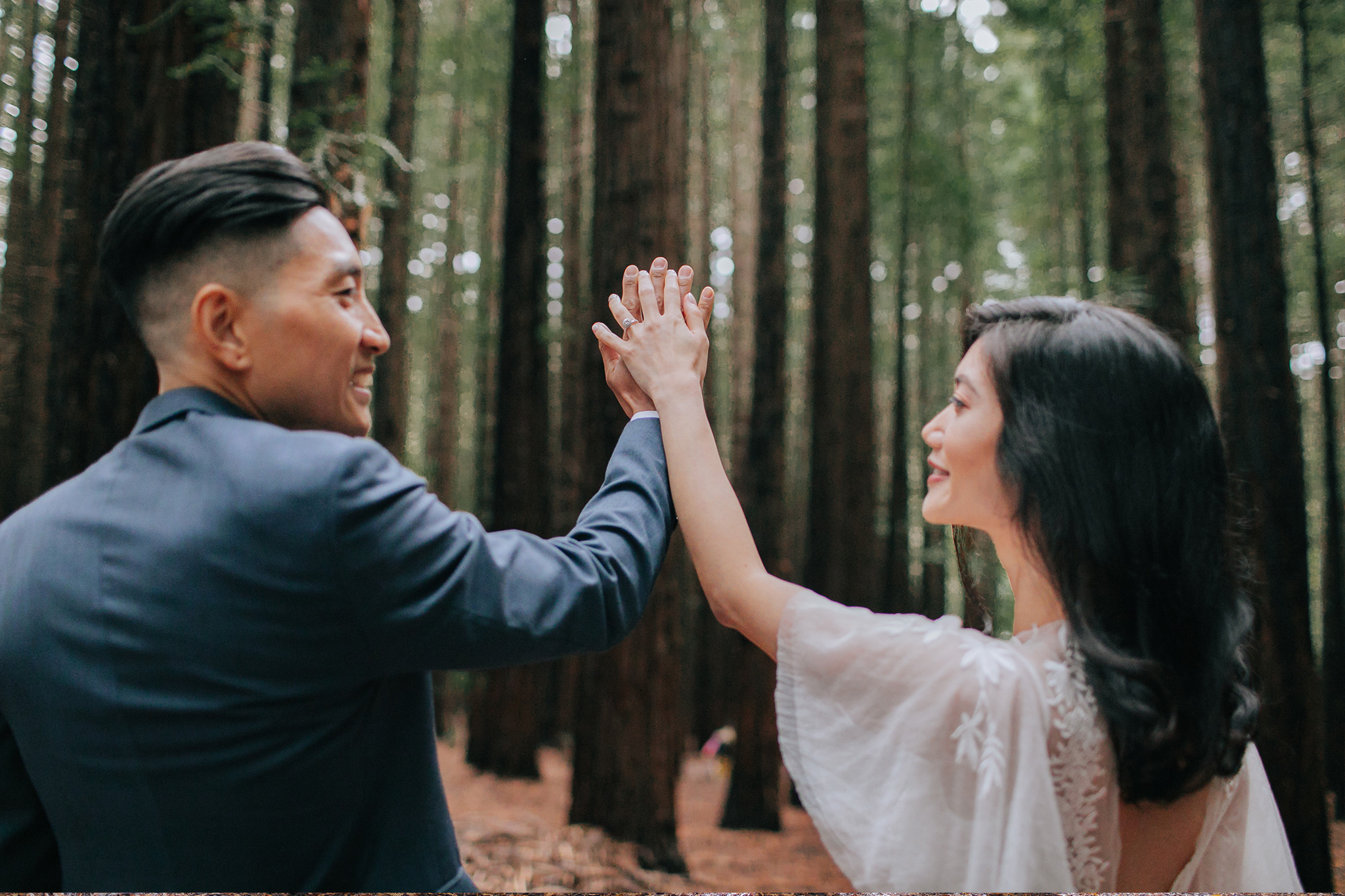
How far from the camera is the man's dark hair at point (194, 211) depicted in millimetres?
1241

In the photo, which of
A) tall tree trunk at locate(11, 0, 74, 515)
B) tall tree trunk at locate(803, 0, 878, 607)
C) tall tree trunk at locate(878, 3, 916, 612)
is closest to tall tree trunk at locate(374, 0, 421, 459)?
tall tree trunk at locate(11, 0, 74, 515)

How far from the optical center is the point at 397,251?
9062 mm

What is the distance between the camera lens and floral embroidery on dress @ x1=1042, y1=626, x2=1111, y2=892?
130 centimetres

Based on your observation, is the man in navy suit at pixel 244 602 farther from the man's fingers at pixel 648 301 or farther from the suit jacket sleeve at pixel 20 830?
the man's fingers at pixel 648 301

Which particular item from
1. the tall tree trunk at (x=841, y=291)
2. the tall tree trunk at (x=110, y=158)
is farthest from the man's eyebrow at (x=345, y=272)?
the tall tree trunk at (x=841, y=291)

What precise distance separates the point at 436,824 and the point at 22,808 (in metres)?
0.61

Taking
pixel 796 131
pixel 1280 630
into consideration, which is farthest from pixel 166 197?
pixel 796 131

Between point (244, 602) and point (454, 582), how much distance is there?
26 centimetres

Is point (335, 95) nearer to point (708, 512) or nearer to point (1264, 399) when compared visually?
point (708, 512)

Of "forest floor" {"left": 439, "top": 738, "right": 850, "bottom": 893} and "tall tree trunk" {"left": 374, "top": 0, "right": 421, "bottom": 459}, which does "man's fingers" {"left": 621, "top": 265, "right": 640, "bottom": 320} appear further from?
"tall tree trunk" {"left": 374, "top": 0, "right": 421, "bottom": 459}

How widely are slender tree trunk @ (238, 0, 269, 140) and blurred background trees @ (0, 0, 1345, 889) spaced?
1.6 inches

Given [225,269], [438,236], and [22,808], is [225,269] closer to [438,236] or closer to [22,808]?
[22,808]

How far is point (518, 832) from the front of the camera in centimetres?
561

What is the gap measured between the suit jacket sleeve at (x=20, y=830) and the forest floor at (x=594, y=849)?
10.8 feet
